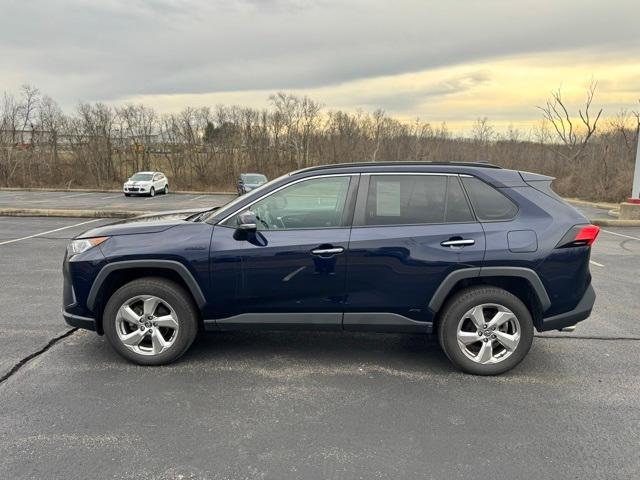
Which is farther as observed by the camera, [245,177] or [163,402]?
[245,177]

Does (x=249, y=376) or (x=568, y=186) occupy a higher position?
(x=568, y=186)

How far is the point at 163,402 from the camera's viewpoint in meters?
3.36

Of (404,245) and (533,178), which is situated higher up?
(533,178)

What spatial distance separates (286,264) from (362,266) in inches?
23.8

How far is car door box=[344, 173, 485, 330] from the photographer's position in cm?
367

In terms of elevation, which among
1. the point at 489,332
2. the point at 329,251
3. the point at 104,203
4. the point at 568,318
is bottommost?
the point at 489,332

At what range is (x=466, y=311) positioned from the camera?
3.72 m

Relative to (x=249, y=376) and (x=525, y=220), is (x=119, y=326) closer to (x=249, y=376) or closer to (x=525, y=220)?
(x=249, y=376)

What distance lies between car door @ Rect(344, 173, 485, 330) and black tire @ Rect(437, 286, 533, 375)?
168 millimetres

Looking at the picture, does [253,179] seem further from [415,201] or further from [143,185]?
[415,201]

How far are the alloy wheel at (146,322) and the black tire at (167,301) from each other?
0.10ft

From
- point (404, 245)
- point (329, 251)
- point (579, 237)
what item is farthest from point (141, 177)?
point (579, 237)

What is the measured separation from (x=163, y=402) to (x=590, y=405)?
311 cm

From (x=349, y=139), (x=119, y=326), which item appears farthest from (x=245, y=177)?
(x=119, y=326)
